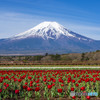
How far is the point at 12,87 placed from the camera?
12.0 meters

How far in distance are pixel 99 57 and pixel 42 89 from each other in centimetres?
5109

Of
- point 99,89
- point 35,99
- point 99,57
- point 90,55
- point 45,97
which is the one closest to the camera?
point 35,99

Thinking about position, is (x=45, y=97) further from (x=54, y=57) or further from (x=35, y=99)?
(x=54, y=57)

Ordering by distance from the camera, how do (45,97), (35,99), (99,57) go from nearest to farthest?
(35,99)
(45,97)
(99,57)

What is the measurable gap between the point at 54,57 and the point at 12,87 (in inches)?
2048

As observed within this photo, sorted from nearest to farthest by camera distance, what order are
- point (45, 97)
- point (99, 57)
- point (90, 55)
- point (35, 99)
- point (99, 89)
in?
point (35, 99)
point (45, 97)
point (99, 89)
point (99, 57)
point (90, 55)

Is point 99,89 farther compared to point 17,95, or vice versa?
point 99,89

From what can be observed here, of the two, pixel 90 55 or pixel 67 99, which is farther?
pixel 90 55

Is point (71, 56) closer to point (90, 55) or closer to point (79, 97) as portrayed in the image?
point (90, 55)

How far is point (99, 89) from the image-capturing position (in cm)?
1177

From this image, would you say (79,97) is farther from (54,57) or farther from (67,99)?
(54,57)

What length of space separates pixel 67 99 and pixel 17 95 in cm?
246

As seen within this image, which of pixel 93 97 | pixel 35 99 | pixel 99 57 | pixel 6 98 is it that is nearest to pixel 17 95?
pixel 6 98

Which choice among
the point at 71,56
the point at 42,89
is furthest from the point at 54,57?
the point at 42,89
